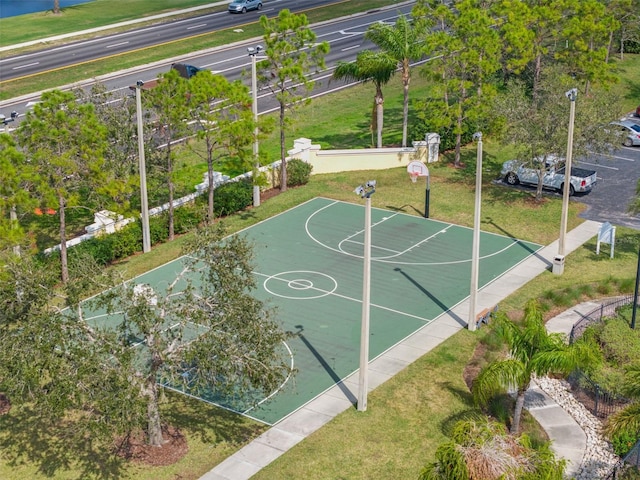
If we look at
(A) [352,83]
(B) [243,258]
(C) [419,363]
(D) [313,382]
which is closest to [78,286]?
(B) [243,258]

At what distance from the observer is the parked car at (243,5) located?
3807 inches

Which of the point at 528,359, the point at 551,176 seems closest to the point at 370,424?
the point at 528,359

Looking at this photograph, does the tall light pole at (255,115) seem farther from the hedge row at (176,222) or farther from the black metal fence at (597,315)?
the black metal fence at (597,315)

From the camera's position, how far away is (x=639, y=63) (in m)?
81.0

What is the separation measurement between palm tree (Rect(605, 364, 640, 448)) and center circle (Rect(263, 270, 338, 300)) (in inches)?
655

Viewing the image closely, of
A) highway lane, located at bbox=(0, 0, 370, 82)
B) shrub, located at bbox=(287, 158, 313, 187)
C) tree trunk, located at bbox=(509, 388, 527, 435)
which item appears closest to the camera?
tree trunk, located at bbox=(509, 388, 527, 435)

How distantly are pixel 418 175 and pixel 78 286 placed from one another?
29393 mm

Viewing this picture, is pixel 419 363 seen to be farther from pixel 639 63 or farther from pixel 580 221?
pixel 639 63

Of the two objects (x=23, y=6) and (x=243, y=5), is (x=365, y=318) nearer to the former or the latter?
(x=243, y=5)

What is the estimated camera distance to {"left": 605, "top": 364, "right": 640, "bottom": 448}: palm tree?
92.0 feet

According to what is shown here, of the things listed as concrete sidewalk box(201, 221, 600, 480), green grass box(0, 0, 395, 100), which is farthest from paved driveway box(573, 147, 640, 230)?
green grass box(0, 0, 395, 100)

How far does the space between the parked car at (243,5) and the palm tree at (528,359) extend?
231ft

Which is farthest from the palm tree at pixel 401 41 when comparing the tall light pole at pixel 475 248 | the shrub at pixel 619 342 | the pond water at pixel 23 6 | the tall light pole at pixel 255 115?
the pond water at pixel 23 6

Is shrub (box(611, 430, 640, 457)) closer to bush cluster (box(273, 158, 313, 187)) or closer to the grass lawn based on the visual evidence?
the grass lawn
